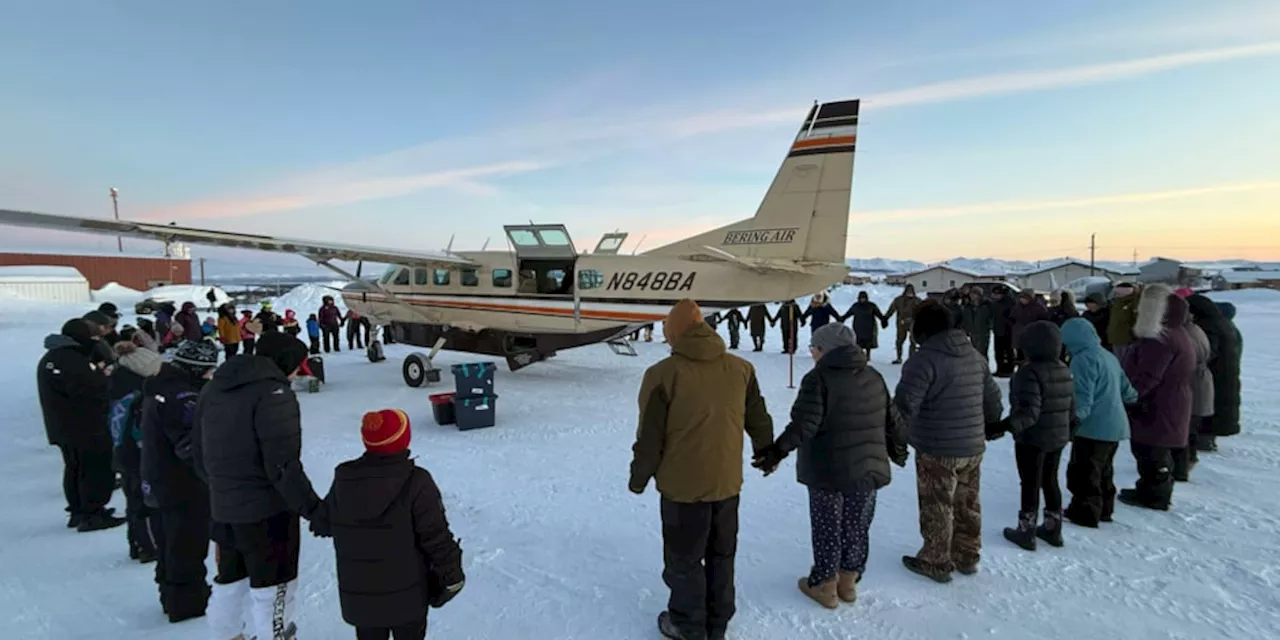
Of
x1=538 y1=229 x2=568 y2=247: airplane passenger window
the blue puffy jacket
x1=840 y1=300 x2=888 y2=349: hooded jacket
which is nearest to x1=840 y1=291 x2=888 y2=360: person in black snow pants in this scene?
x1=840 y1=300 x2=888 y2=349: hooded jacket

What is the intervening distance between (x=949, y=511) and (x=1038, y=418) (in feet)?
2.74

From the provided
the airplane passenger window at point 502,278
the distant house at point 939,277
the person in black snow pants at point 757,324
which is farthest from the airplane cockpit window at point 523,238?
the distant house at point 939,277

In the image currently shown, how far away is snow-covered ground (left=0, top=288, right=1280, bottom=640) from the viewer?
3115 mm

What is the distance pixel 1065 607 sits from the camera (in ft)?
10.6

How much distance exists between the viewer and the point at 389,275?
483 inches

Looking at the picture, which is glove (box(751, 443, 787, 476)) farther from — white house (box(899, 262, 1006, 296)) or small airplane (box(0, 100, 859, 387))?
white house (box(899, 262, 1006, 296))

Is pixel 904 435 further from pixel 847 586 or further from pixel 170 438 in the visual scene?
pixel 170 438

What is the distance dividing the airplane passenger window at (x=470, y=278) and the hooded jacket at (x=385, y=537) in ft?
30.5

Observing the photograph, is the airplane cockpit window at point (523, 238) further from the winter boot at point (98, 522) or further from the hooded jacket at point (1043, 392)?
the hooded jacket at point (1043, 392)

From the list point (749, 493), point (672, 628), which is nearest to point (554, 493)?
point (749, 493)

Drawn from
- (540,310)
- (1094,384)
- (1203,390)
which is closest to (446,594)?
(1094,384)

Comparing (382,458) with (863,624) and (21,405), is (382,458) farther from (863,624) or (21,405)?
(21,405)

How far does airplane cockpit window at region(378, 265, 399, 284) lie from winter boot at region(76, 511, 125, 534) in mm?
8120

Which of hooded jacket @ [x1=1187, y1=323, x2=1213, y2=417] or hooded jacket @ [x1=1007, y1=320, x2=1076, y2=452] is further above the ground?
hooded jacket @ [x1=1007, y1=320, x2=1076, y2=452]
